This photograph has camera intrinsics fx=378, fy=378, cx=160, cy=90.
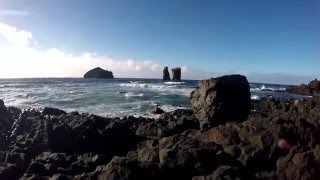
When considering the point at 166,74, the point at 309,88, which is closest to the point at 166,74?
the point at 166,74

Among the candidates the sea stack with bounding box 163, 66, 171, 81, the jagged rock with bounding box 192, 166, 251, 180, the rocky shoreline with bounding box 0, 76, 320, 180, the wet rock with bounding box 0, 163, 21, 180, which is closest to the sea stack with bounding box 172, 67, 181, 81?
the sea stack with bounding box 163, 66, 171, 81

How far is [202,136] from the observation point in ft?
54.8

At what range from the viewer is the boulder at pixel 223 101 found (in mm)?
20641

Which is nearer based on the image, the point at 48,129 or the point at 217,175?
the point at 217,175

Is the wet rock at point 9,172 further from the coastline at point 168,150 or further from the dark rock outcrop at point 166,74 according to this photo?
the dark rock outcrop at point 166,74

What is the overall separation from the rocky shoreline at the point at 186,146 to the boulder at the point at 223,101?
0.05 m

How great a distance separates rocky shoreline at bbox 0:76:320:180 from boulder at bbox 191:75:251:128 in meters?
0.05

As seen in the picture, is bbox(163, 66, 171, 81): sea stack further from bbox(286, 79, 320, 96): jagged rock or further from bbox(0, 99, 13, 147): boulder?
bbox(0, 99, 13, 147): boulder

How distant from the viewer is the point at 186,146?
13.6 m

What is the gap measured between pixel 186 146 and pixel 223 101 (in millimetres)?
7771

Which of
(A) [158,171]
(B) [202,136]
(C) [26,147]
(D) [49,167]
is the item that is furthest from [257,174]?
(C) [26,147]

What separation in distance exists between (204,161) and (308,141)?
446 centimetres

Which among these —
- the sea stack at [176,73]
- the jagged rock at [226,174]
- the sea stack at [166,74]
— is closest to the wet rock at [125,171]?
the jagged rock at [226,174]

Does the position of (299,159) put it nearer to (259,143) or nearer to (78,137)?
(259,143)
